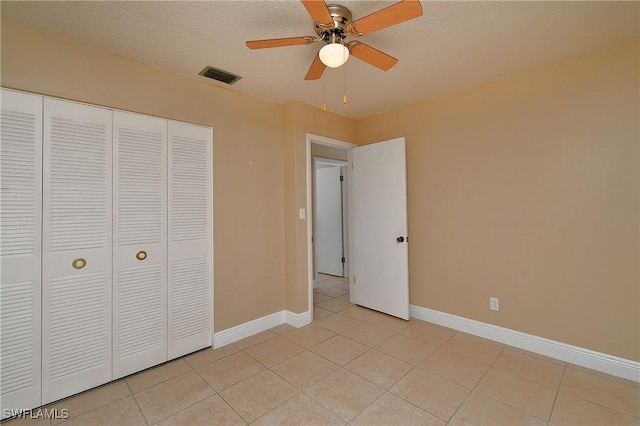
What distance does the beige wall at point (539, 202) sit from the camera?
6.91ft

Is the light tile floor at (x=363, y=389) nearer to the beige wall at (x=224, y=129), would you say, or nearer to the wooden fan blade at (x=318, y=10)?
the beige wall at (x=224, y=129)

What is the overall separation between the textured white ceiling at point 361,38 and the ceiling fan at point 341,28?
0.47ft

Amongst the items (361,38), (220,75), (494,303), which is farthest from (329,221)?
(361,38)

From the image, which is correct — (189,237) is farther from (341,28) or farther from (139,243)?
(341,28)

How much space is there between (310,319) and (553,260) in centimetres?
234

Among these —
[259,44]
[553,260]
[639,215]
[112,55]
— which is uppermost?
[112,55]

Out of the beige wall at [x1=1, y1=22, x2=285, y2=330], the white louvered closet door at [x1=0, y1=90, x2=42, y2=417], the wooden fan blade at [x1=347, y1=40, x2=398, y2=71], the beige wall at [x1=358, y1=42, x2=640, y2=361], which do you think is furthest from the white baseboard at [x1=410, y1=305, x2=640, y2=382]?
the white louvered closet door at [x1=0, y1=90, x2=42, y2=417]

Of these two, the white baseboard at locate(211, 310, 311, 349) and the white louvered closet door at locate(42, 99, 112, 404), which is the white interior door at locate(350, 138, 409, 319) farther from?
the white louvered closet door at locate(42, 99, 112, 404)

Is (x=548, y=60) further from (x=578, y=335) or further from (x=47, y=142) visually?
(x=47, y=142)

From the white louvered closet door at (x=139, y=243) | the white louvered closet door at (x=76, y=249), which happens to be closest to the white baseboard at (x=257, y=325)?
the white louvered closet door at (x=139, y=243)

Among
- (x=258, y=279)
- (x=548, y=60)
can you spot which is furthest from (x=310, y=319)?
(x=548, y=60)

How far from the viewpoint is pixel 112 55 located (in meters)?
2.13

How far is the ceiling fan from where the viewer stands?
1322 mm

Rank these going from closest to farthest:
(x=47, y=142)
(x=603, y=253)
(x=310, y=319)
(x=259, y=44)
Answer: (x=259, y=44)
(x=47, y=142)
(x=603, y=253)
(x=310, y=319)
